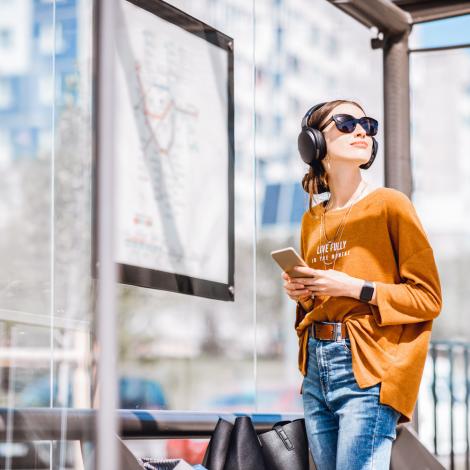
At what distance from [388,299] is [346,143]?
0.53 meters

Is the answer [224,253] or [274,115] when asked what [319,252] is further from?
[274,115]

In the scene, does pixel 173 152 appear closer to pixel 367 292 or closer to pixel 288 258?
pixel 288 258

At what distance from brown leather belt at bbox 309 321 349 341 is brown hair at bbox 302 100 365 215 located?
1.41 feet

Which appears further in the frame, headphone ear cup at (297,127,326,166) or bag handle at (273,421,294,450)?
bag handle at (273,421,294,450)

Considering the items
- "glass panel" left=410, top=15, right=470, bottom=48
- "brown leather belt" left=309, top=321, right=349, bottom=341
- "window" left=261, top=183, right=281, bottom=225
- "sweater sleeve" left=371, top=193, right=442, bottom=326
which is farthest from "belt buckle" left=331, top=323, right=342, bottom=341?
"window" left=261, top=183, right=281, bottom=225

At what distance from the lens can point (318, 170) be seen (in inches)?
119

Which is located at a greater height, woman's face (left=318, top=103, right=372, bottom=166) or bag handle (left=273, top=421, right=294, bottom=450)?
woman's face (left=318, top=103, right=372, bottom=166)

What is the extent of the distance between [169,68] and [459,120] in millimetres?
41432

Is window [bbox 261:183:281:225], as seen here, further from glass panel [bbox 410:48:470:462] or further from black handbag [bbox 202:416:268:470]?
glass panel [bbox 410:48:470:462]

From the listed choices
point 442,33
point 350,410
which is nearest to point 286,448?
point 350,410

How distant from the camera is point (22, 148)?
3127 mm

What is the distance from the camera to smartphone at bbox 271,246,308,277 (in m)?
2.60

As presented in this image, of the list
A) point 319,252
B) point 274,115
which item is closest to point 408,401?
point 319,252

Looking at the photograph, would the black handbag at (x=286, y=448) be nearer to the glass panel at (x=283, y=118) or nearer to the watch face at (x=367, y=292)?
the watch face at (x=367, y=292)
